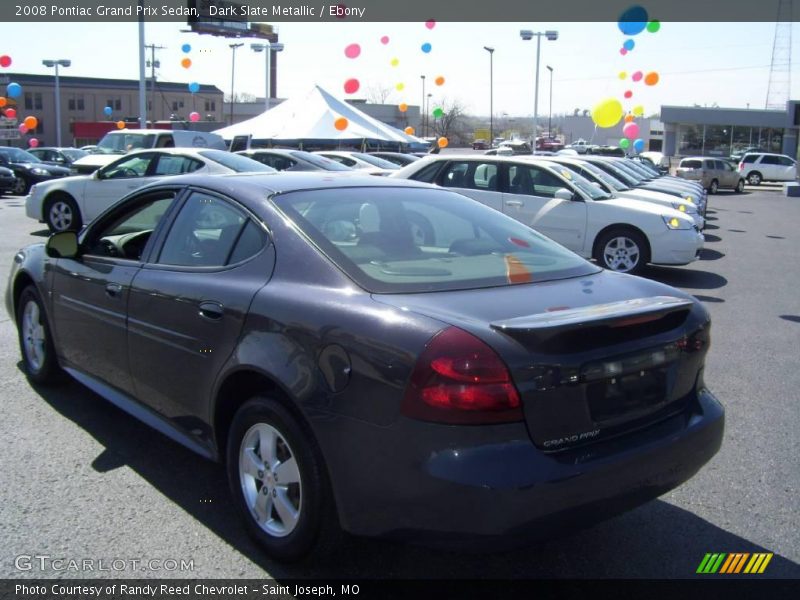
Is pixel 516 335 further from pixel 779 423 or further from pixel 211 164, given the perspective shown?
pixel 211 164

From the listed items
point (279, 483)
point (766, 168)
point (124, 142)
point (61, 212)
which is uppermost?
point (124, 142)

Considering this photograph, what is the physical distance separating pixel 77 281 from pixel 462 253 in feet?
7.75

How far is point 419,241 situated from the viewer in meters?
3.68

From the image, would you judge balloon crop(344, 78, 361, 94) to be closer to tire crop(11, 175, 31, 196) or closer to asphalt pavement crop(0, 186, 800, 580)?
tire crop(11, 175, 31, 196)

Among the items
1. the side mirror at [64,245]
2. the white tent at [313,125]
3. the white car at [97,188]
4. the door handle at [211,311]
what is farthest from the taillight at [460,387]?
the white tent at [313,125]

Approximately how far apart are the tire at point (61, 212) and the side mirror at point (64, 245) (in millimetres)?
9500

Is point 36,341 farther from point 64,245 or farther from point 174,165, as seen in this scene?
point 174,165

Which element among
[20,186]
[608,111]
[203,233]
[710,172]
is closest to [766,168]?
[710,172]

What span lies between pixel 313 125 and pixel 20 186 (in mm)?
9746

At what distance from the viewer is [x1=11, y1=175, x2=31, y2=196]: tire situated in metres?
24.4

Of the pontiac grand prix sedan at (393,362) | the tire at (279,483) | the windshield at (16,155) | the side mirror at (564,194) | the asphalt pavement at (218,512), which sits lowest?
the asphalt pavement at (218,512)

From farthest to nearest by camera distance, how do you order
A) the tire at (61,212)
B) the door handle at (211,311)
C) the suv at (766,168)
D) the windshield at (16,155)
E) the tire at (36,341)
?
the suv at (766,168), the windshield at (16,155), the tire at (61,212), the tire at (36,341), the door handle at (211,311)

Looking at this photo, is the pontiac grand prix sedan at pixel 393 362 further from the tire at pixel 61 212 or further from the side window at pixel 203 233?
the tire at pixel 61 212

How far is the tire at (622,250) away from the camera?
10875mm
